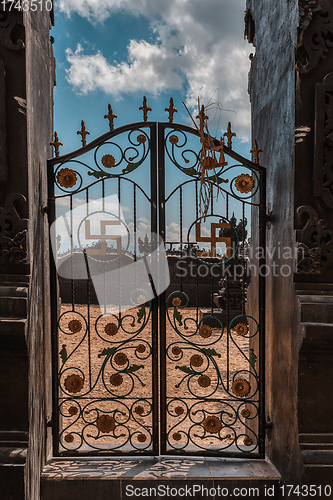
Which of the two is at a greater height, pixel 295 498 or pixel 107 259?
pixel 107 259

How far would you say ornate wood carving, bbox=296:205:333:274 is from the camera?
112 inches

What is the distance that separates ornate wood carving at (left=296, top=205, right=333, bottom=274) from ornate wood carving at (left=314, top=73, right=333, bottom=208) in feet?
0.55

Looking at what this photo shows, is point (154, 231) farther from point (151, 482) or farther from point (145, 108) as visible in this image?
point (151, 482)

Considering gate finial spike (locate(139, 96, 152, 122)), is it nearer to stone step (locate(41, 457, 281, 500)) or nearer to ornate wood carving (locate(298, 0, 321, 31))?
ornate wood carving (locate(298, 0, 321, 31))

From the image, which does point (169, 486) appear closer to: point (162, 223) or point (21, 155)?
point (162, 223)

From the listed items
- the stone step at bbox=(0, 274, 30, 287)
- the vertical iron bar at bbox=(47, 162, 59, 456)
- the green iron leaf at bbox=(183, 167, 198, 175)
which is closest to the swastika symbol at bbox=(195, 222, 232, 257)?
the green iron leaf at bbox=(183, 167, 198, 175)

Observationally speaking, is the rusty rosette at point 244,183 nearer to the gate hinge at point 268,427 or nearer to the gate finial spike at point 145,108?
the gate finial spike at point 145,108

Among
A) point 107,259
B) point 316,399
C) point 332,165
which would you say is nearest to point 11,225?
point 107,259

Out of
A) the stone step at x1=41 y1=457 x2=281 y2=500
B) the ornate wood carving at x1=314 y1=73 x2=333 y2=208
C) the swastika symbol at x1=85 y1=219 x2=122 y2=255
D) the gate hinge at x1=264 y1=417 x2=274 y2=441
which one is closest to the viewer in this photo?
the ornate wood carving at x1=314 y1=73 x2=333 y2=208

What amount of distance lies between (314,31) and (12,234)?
2.92 metres

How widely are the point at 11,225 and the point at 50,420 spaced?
1867 millimetres

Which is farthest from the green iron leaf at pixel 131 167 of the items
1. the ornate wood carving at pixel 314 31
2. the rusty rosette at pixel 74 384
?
the rusty rosette at pixel 74 384

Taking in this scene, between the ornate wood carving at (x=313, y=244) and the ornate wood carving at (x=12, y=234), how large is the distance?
2229mm

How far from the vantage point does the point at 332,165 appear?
285 cm
